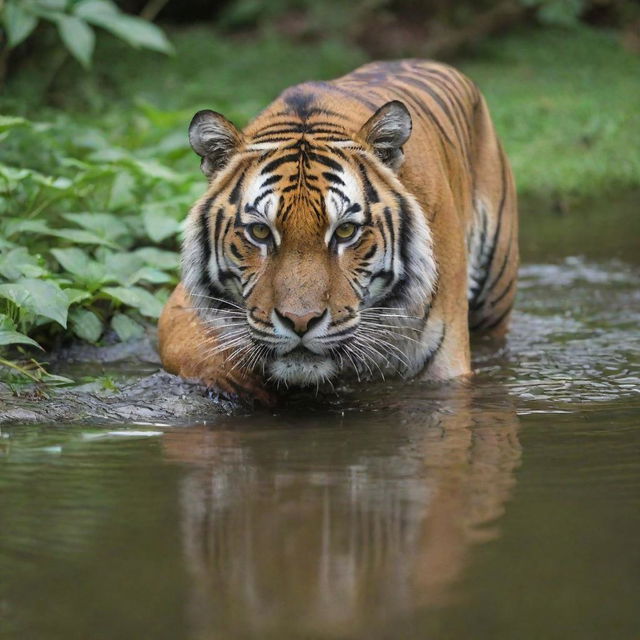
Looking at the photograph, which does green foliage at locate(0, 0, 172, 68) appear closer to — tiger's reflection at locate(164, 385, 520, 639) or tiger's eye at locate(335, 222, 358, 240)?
tiger's eye at locate(335, 222, 358, 240)

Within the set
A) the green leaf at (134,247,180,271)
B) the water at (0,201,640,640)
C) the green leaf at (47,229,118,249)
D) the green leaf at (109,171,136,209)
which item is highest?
the green leaf at (109,171,136,209)

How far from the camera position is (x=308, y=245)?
11.8 feet

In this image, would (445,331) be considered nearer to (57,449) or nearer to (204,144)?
(204,144)

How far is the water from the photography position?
2256mm

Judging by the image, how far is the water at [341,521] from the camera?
2.26 metres

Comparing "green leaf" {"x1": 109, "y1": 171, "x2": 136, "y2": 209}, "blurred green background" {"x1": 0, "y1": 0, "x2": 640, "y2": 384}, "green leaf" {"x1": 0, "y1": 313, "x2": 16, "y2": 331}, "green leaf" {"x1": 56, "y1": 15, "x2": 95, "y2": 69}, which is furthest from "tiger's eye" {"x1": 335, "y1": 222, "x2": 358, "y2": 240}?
"green leaf" {"x1": 56, "y1": 15, "x2": 95, "y2": 69}

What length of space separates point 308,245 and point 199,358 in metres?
0.74

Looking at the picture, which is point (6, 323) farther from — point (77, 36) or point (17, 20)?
point (17, 20)

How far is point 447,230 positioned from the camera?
4.25m

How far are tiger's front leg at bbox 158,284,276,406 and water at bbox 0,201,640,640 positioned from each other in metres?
0.16

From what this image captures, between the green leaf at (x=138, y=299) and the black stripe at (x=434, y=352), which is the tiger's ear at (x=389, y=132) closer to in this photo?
the black stripe at (x=434, y=352)

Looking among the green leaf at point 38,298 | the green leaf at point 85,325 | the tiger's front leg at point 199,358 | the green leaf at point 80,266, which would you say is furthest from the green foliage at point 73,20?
the tiger's front leg at point 199,358

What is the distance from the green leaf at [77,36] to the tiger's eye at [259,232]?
8.52 ft

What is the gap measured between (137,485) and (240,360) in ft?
3.27
